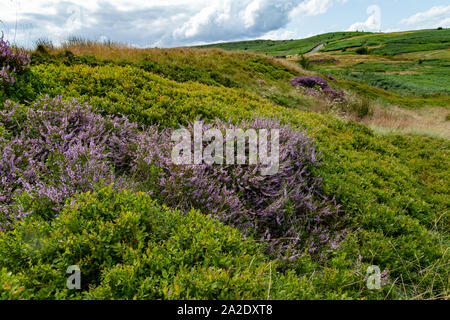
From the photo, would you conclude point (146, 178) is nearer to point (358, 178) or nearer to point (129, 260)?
point (129, 260)

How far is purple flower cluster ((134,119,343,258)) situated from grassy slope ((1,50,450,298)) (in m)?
0.44

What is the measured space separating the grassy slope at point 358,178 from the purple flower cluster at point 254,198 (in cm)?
44

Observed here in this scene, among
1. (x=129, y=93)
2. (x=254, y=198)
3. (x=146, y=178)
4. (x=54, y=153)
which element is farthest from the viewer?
(x=129, y=93)

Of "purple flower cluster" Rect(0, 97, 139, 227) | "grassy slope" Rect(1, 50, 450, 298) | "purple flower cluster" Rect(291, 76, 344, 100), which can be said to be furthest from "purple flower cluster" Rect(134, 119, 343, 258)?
"purple flower cluster" Rect(291, 76, 344, 100)

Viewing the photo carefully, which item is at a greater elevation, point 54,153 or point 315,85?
point 315,85

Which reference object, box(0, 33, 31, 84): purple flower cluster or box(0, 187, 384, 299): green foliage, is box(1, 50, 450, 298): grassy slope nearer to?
box(0, 33, 31, 84): purple flower cluster

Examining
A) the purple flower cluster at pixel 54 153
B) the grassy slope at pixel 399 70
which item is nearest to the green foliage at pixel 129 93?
the purple flower cluster at pixel 54 153

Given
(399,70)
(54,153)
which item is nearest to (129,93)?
(54,153)

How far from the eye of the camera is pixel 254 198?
438cm

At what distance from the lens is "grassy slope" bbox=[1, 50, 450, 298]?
357 centimetres

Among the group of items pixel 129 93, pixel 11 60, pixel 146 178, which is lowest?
pixel 146 178

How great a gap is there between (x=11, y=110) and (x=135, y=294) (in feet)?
16.1

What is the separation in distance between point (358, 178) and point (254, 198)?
10.1 ft
